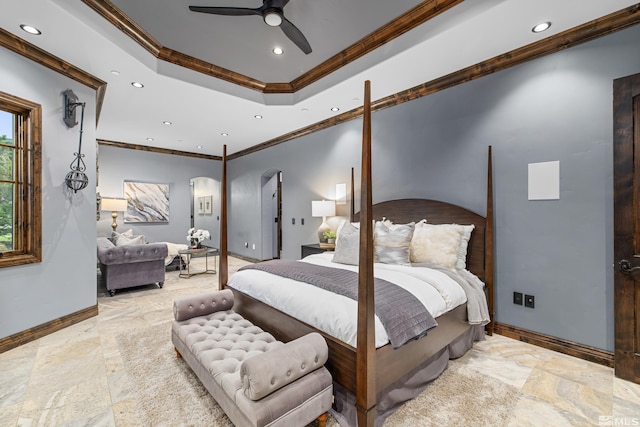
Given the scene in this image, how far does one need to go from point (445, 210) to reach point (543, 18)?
182 cm

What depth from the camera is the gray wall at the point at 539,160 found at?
230 centimetres

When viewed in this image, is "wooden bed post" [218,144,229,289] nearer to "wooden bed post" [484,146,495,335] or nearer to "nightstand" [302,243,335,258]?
"nightstand" [302,243,335,258]

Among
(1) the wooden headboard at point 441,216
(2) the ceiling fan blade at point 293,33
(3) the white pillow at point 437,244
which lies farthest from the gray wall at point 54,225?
(3) the white pillow at point 437,244

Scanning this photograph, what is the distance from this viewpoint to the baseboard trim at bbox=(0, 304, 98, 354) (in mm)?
2502

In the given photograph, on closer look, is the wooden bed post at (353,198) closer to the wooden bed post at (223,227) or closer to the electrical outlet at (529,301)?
the wooden bed post at (223,227)

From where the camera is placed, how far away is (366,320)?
4.61 ft

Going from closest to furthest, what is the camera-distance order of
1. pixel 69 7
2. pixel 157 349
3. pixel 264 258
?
1. pixel 69 7
2. pixel 157 349
3. pixel 264 258

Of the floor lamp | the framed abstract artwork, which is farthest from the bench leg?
the framed abstract artwork

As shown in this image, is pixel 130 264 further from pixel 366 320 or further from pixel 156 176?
pixel 366 320

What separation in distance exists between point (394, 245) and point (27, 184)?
11.8ft

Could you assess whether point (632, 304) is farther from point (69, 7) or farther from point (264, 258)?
point (264, 258)

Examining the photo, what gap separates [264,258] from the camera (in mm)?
6562

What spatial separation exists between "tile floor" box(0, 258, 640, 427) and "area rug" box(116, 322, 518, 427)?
0.08 m

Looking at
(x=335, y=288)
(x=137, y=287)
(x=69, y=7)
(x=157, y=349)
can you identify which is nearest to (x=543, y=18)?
(x=335, y=288)
